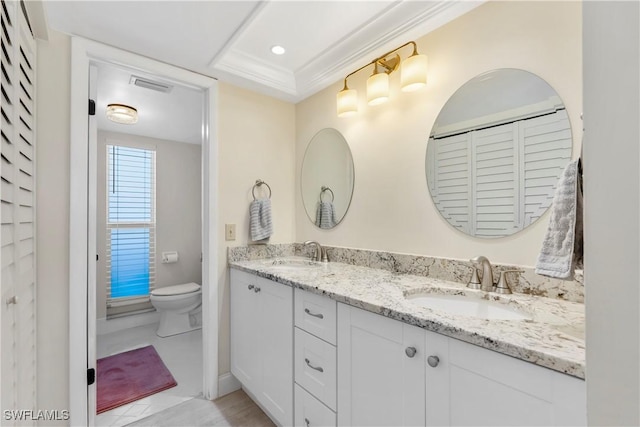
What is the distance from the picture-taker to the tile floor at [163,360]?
1708mm

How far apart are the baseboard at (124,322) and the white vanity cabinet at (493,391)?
3263mm

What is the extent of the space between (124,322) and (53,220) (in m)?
2.06

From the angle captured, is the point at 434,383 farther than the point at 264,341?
No

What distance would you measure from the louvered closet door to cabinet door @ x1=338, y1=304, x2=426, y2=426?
3.59 feet

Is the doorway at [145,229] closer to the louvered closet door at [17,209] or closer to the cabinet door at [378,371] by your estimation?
the louvered closet door at [17,209]

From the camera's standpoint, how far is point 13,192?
3.28 feet

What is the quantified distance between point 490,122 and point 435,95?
0.32m

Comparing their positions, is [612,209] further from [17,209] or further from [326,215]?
[326,215]

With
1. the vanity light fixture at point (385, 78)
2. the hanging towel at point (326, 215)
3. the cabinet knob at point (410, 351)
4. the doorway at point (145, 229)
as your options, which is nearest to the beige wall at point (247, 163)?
the hanging towel at point (326, 215)

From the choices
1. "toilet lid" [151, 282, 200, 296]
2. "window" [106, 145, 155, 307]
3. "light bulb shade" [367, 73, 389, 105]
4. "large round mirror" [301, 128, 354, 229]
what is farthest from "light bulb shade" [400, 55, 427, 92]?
"window" [106, 145, 155, 307]

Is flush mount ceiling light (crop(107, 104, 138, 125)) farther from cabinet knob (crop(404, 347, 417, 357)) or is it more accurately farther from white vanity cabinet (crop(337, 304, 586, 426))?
cabinet knob (crop(404, 347, 417, 357))

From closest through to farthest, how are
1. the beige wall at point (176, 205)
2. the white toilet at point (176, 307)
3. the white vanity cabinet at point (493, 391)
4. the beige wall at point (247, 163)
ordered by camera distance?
the white vanity cabinet at point (493, 391), the beige wall at point (247, 163), the white toilet at point (176, 307), the beige wall at point (176, 205)

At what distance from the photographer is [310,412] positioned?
50.8 inches

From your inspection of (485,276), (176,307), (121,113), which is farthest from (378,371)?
(121,113)
